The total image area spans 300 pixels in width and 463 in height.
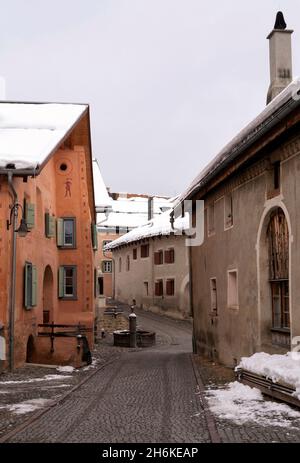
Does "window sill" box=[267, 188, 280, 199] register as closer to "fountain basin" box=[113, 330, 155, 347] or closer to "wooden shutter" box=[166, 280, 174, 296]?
"fountain basin" box=[113, 330, 155, 347]

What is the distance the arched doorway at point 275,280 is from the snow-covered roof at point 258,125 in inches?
65.9

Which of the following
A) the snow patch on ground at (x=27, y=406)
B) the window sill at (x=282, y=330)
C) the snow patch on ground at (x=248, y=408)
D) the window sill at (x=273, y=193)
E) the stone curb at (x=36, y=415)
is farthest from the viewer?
the window sill at (x=273, y=193)

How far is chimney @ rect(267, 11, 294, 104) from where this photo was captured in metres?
15.9

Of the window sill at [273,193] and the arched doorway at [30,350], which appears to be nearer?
the window sill at [273,193]

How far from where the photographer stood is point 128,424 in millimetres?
9055

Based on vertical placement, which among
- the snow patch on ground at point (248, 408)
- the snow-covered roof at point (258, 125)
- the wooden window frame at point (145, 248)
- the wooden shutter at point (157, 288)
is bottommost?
the snow patch on ground at point (248, 408)

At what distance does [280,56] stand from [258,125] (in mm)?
5305

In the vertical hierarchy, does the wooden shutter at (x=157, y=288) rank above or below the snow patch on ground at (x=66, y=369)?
above

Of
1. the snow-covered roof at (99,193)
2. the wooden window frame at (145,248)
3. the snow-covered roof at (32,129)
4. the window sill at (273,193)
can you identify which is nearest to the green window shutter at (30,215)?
the snow-covered roof at (32,129)

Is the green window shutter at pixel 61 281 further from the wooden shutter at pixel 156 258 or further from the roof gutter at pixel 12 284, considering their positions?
the wooden shutter at pixel 156 258

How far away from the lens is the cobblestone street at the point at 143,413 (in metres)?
8.08

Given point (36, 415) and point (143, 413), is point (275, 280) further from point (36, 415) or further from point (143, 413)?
point (36, 415)

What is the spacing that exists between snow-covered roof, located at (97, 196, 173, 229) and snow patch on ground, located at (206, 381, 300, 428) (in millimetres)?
45592

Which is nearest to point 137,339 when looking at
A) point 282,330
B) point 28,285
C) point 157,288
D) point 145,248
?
point 28,285
